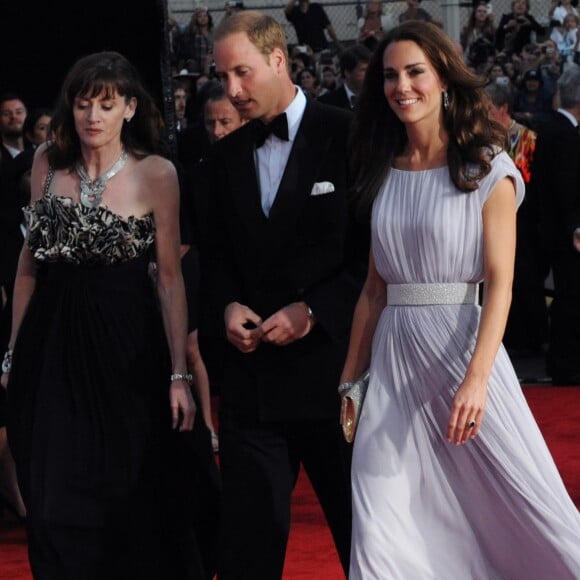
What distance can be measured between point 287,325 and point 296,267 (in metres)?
0.19

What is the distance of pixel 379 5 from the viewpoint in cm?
1894

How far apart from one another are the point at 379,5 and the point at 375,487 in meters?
15.8

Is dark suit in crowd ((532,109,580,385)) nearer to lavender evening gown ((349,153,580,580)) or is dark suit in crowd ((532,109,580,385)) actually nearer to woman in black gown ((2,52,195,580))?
Result: woman in black gown ((2,52,195,580))

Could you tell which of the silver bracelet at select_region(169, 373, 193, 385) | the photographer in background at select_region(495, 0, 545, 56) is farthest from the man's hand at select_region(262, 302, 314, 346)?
the photographer in background at select_region(495, 0, 545, 56)

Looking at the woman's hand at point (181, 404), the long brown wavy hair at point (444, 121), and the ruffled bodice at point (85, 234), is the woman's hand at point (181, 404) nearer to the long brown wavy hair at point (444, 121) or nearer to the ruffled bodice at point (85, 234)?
the ruffled bodice at point (85, 234)

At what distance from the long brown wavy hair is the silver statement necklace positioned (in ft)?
2.77

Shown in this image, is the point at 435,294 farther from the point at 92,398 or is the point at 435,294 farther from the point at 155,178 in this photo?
the point at 92,398

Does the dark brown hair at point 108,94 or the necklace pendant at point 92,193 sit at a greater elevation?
the dark brown hair at point 108,94

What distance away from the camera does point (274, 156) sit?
13.9ft

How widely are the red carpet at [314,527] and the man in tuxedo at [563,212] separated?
0.91 metres

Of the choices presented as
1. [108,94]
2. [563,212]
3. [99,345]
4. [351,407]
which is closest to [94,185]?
[108,94]

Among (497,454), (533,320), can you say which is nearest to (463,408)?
(497,454)

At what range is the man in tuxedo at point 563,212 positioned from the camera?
9.16 meters

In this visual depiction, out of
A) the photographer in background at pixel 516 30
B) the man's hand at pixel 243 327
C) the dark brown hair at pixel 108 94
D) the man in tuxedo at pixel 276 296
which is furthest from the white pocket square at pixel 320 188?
the photographer in background at pixel 516 30
